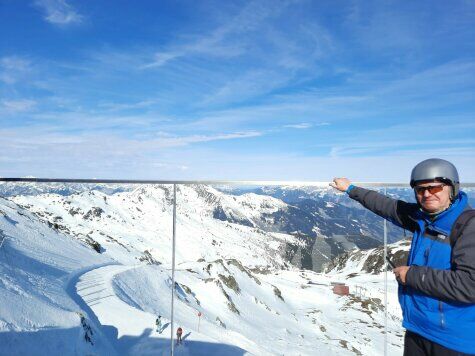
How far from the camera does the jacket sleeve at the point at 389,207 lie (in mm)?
3736

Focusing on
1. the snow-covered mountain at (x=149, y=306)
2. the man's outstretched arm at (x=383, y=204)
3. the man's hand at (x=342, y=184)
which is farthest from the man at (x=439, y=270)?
the snow-covered mountain at (x=149, y=306)

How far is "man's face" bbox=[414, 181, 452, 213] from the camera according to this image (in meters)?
3.31

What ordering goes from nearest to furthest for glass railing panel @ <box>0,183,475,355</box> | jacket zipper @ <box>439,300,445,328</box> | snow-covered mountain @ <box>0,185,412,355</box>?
jacket zipper @ <box>439,300,445,328</box> < glass railing panel @ <box>0,183,475,355</box> < snow-covered mountain @ <box>0,185,412,355</box>

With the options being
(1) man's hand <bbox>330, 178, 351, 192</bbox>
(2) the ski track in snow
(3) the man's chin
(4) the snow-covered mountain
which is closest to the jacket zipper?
(3) the man's chin

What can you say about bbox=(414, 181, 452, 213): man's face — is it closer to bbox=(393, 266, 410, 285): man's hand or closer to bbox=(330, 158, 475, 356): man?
bbox=(330, 158, 475, 356): man

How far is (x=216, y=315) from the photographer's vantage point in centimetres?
3050

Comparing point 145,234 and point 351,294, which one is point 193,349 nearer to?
point 351,294

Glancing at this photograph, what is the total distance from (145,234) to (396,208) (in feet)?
569

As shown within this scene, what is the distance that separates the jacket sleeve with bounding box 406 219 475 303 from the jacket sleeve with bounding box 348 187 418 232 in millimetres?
699

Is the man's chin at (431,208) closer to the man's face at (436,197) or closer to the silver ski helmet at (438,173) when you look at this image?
the man's face at (436,197)

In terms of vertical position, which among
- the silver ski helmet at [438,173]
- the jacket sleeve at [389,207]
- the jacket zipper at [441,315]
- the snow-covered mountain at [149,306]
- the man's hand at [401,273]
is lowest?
the snow-covered mountain at [149,306]

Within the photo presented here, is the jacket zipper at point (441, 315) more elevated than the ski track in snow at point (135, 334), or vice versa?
the jacket zipper at point (441, 315)

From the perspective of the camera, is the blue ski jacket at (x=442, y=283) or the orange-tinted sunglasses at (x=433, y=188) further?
the orange-tinted sunglasses at (x=433, y=188)

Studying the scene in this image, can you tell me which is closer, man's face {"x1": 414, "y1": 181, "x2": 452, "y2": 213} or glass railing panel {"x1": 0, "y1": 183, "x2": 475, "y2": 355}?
man's face {"x1": 414, "y1": 181, "x2": 452, "y2": 213}
